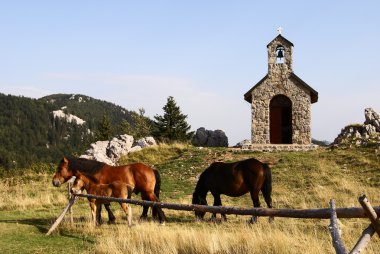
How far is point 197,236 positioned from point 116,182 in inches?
156

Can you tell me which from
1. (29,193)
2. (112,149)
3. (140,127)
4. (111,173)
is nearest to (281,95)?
(112,149)

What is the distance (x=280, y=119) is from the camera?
2986 centimetres

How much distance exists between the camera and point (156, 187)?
39.9 ft

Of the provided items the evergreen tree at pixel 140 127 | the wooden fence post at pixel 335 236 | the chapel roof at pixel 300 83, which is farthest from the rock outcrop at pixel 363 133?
the evergreen tree at pixel 140 127

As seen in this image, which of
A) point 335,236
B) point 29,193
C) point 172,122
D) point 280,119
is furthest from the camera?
point 172,122

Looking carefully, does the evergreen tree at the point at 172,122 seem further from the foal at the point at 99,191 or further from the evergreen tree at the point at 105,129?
the foal at the point at 99,191

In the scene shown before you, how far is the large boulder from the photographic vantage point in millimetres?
41312

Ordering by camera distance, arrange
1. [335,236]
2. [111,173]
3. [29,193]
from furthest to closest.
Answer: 1. [29,193]
2. [111,173]
3. [335,236]

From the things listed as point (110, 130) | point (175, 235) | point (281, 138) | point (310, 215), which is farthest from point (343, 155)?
point (110, 130)

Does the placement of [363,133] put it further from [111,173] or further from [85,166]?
[85,166]

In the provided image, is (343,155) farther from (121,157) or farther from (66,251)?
(66,251)

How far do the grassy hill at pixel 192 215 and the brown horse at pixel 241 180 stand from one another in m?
0.82

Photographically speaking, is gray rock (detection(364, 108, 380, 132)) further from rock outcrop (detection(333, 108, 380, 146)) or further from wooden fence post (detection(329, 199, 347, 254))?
wooden fence post (detection(329, 199, 347, 254))

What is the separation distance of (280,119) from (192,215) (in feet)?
60.0
